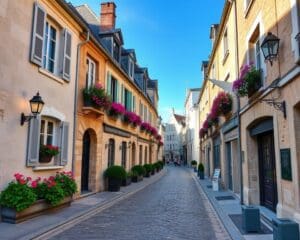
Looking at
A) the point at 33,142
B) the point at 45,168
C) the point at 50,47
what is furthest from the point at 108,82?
the point at 33,142

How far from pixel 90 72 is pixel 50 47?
329 cm

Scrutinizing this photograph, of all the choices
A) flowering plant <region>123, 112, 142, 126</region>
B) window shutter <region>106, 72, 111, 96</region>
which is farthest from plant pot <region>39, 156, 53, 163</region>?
flowering plant <region>123, 112, 142, 126</region>

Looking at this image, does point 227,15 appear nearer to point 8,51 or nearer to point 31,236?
point 8,51

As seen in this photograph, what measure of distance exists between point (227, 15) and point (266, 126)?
22.9 feet

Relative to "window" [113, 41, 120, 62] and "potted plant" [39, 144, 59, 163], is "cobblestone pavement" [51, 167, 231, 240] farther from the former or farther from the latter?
"window" [113, 41, 120, 62]

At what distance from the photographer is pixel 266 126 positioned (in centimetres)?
809

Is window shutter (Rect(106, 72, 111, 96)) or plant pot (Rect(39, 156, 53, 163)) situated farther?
window shutter (Rect(106, 72, 111, 96))

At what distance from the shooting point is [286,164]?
6270mm

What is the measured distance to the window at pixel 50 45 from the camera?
8.14 m

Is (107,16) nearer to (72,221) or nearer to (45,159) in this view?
(45,159)

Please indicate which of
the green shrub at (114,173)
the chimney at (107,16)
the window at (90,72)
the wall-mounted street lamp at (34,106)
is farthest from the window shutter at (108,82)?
the wall-mounted street lamp at (34,106)

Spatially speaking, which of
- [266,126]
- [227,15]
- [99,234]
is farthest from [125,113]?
[99,234]

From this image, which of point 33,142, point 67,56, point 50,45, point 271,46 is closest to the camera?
point 271,46

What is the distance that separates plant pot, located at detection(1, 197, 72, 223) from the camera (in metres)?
6.77
